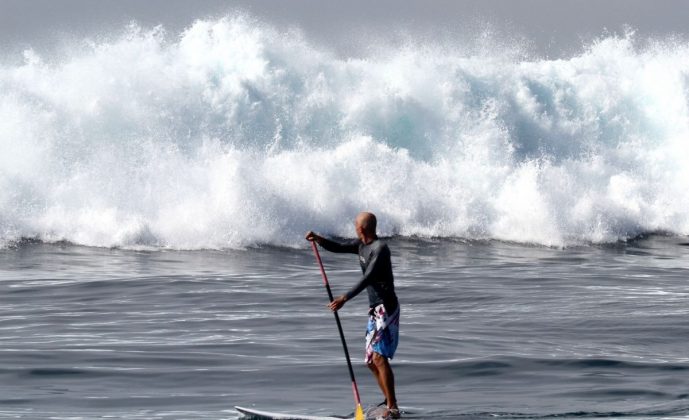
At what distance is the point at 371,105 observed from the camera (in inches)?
1303

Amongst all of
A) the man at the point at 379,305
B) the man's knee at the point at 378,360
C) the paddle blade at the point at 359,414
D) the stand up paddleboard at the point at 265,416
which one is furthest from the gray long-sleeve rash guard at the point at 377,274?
the stand up paddleboard at the point at 265,416

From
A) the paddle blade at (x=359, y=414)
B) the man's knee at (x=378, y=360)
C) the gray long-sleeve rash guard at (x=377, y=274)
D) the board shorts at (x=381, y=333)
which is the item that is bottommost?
the paddle blade at (x=359, y=414)

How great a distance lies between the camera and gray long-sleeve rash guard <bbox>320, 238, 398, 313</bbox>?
1066 cm

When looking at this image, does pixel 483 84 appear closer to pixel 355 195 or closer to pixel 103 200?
pixel 355 195

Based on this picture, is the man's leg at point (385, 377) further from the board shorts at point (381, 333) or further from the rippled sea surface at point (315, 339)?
the rippled sea surface at point (315, 339)

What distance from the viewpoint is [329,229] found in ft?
90.7

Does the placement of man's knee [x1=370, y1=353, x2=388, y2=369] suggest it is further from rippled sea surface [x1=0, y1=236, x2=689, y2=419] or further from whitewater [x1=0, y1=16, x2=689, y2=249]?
whitewater [x1=0, y1=16, x2=689, y2=249]

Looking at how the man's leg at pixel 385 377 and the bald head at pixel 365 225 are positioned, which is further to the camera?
the bald head at pixel 365 225

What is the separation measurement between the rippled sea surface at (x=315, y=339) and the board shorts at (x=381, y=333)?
0.55 m

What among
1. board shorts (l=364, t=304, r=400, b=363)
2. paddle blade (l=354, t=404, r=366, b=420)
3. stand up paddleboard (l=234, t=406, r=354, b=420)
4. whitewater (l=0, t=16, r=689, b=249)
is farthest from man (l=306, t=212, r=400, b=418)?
whitewater (l=0, t=16, r=689, b=249)

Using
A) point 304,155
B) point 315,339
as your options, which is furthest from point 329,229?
point 315,339

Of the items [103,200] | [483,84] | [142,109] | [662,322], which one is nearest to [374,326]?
[662,322]

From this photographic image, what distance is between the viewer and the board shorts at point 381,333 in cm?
1088

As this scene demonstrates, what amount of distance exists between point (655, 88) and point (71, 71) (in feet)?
57.8
